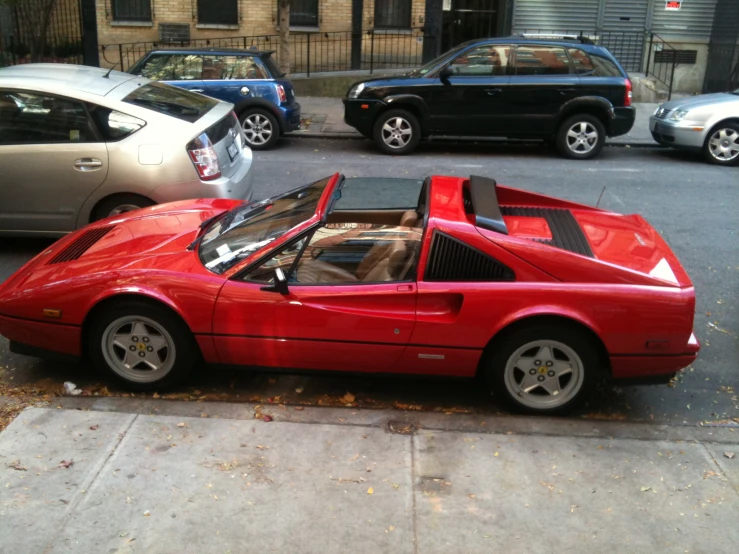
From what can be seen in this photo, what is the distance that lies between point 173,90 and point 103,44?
1239 cm

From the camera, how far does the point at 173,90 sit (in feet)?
26.9

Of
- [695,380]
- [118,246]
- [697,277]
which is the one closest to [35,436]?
[118,246]

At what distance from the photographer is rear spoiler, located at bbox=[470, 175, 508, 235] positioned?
4.83 meters

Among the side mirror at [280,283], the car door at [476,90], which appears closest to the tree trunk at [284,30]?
the car door at [476,90]

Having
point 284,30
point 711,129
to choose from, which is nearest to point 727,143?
point 711,129

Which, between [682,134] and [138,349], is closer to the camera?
[138,349]

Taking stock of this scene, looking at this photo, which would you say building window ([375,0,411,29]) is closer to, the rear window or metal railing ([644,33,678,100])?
metal railing ([644,33,678,100])

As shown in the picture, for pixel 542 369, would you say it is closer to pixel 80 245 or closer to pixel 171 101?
pixel 80 245

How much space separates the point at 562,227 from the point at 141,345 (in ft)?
8.96

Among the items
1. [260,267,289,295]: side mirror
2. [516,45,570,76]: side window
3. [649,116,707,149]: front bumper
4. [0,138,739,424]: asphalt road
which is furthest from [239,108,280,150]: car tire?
[260,267,289,295]: side mirror

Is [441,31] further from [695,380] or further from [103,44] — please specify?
[695,380]

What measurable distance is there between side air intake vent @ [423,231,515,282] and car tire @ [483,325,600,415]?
36cm

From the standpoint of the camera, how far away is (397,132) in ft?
41.2

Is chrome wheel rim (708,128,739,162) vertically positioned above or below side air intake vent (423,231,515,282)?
below
